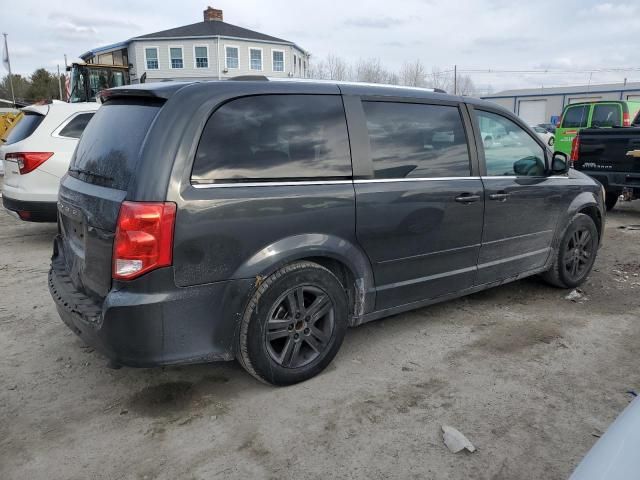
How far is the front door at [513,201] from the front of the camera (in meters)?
4.13

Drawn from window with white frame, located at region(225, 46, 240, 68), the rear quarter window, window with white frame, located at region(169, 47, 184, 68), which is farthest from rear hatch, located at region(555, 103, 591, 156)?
window with white frame, located at region(169, 47, 184, 68)

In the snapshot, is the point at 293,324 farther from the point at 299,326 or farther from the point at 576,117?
the point at 576,117

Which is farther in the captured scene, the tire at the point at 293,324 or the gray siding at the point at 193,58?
the gray siding at the point at 193,58

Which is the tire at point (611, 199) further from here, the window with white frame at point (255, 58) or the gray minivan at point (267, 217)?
the window with white frame at point (255, 58)

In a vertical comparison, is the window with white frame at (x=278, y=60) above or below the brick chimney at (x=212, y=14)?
below

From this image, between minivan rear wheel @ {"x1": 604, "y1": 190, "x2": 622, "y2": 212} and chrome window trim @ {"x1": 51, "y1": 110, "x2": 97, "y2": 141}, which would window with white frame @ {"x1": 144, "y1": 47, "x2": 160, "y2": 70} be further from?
minivan rear wheel @ {"x1": 604, "y1": 190, "x2": 622, "y2": 212}

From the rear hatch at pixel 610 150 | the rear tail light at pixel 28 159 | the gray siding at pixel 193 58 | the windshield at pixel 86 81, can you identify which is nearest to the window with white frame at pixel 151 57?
the gray siding at pixel 193 58

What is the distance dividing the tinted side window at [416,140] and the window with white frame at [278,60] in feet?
119

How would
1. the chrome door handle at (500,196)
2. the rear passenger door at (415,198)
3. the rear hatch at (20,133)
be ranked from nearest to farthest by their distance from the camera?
the rear passenger door at (415,198), the chrome door handle at (500,196), the rear hatch at (20,133)

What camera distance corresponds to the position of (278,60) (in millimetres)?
38125

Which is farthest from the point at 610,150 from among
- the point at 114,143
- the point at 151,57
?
the point at 151,57

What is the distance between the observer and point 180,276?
2.72 meters

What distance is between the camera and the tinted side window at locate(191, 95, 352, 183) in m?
2.86

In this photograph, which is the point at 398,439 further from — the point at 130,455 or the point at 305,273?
the point at 130,455
